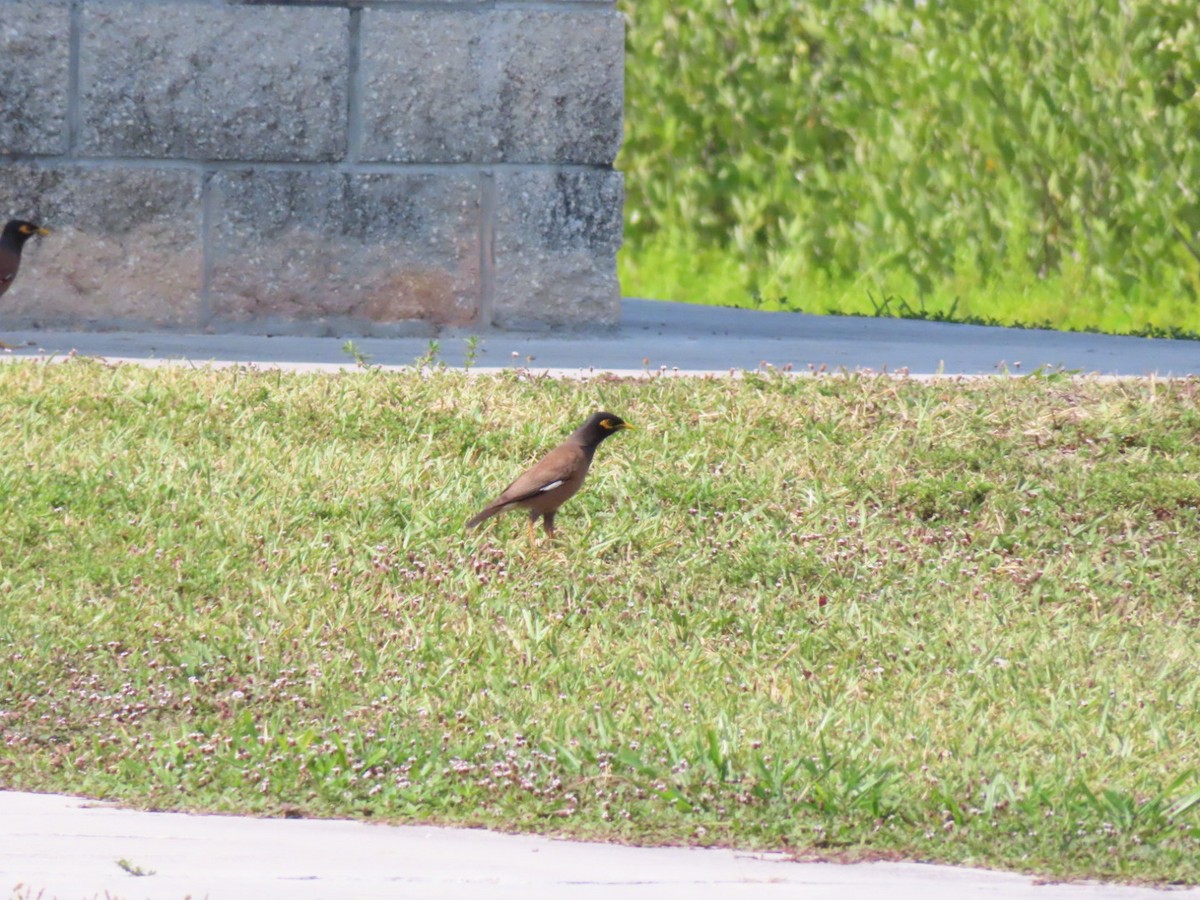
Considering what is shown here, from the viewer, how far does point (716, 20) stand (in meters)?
13.6

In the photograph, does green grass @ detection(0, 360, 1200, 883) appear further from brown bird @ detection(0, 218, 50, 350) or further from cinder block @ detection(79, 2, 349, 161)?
cinder block @ detection(79, 2, 349, 161)

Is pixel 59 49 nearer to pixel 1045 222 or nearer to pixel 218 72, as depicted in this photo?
pixel 218 72

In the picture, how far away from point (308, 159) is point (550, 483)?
139 inches

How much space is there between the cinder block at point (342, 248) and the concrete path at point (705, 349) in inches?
5.8

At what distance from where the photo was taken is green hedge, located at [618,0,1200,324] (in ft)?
39.8

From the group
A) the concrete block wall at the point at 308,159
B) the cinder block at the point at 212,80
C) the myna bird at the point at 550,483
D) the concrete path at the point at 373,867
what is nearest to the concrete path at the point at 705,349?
the concrete block wall at the point at 308,159

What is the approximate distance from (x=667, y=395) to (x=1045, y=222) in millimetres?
5474

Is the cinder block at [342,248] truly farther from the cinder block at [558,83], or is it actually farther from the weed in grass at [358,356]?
the weed in grass at [358,356]

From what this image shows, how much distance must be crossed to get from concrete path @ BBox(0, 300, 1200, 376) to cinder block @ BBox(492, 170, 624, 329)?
0.14 meters

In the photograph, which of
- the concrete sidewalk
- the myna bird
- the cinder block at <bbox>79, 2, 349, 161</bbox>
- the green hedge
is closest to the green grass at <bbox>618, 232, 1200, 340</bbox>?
the green hedge

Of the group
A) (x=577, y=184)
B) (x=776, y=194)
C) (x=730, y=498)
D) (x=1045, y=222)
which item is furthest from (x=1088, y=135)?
(x=730, y=498)

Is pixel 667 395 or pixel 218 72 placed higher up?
pixel 218 72

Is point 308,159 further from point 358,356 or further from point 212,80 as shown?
point 358,356

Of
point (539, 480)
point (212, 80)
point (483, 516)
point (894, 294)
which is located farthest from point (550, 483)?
point (894, 294)
